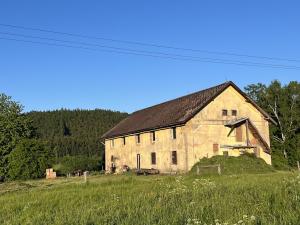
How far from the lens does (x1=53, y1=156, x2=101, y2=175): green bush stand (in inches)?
2351

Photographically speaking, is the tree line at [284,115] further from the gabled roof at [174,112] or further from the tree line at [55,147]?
the gabled roof at [174,112]

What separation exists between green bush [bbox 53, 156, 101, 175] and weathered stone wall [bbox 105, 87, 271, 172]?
14.3 metres

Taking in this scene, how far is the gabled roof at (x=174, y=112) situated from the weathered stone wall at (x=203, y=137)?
630 millimetres

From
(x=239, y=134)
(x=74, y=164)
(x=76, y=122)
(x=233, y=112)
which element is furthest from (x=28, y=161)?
(x=76, y=122)

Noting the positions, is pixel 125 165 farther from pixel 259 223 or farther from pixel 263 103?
pixel 259 223

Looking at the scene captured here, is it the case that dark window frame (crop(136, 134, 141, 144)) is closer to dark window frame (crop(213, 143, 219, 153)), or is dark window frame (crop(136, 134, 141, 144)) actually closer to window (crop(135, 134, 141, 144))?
window (crop(135, 134, 141, 144))

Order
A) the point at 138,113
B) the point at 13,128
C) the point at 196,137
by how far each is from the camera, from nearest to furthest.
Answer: the point at 196,137 < the point at 13,128 < the point at 138,113

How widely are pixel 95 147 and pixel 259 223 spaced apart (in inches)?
4951

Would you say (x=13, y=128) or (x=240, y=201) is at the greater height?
(x=13, y=128)

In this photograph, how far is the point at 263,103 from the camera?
66.1m

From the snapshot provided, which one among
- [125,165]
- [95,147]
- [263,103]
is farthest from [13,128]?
[95,147]

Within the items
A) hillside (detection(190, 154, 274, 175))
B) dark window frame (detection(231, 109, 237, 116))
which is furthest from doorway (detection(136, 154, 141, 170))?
dark window frame (detection(231, 109, 237, 116))

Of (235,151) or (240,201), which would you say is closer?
(240,201)

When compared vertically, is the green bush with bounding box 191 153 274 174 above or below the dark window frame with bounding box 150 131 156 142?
below
